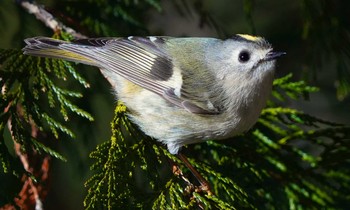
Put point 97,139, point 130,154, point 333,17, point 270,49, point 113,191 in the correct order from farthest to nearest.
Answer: point 97,139 < point 333,17 < point 270,49 < point 130,154 < point 113,191

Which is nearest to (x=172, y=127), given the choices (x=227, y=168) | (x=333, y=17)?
(x=227, y=168)

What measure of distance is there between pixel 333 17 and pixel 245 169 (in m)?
0.61

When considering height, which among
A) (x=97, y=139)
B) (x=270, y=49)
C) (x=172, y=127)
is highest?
(x=270, y=49)

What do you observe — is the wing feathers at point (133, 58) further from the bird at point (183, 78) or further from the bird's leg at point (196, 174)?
the bird's leg at point (196, 174)

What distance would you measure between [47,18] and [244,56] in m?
0.59

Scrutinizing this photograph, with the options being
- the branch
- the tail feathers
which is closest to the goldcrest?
the tail feathers

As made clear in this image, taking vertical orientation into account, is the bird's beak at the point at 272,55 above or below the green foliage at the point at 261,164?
above

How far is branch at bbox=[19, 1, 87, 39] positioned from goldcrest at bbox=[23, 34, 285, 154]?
0.10 metres

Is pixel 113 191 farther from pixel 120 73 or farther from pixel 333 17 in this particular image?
pixel 333 17

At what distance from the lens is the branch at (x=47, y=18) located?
184 centimetres

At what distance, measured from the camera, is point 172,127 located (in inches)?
69.1

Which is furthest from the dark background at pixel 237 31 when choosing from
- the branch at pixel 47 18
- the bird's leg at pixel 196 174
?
the bird's leg at pixel 196 174

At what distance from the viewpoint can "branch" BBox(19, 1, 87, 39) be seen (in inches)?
72.4

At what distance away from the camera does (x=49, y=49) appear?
5.61ft
